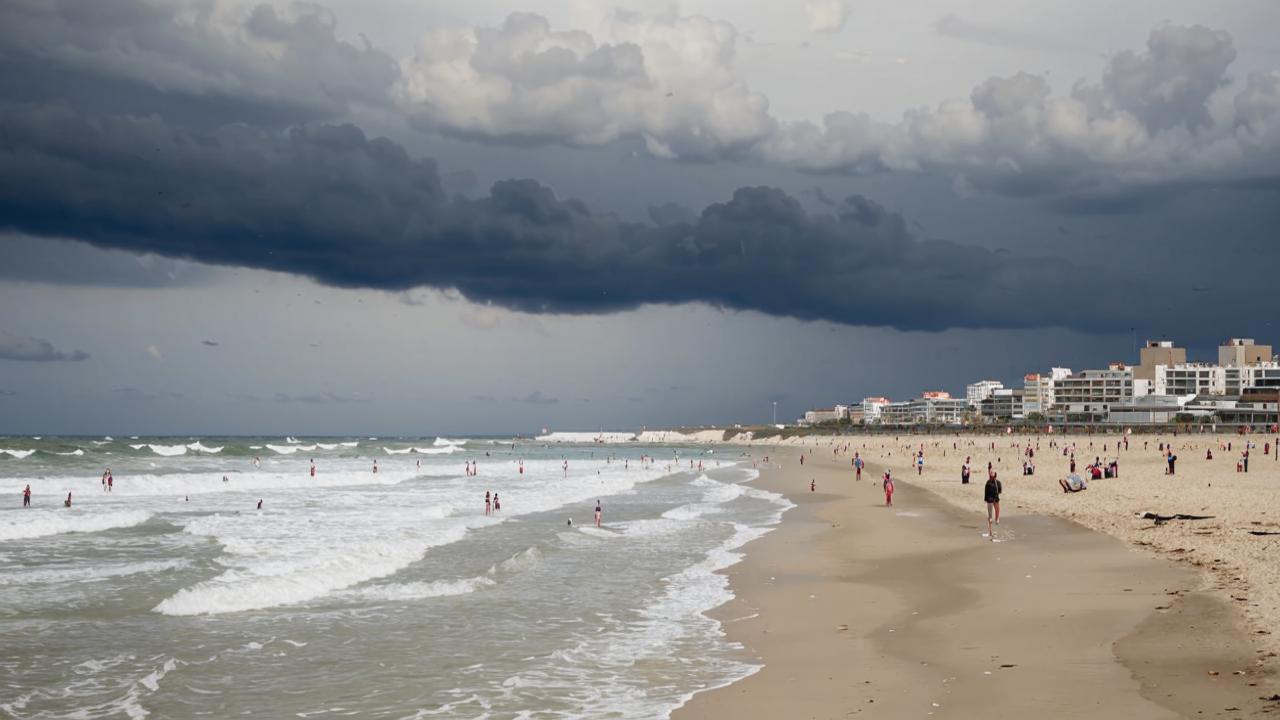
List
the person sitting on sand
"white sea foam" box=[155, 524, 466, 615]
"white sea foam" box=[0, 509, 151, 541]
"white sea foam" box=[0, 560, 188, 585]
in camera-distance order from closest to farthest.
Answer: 1. "white sea foam" box=[155, 524, 466, 615]
2. "white sea foam" box=[0, 560, 188, 585]
3. "white sea foam" box=[0, 509, 151, 541]
4. the person sitting on sand

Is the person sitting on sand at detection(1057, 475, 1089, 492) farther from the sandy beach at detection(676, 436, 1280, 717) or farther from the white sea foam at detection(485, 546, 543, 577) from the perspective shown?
the white sea foam at detection(485, 546, 543, 577)

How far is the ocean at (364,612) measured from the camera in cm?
1218

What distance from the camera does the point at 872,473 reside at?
233 ft

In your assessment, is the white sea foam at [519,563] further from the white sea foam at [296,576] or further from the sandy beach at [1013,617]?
the sandy beach at [1013,617]

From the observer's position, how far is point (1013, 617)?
50.8ft

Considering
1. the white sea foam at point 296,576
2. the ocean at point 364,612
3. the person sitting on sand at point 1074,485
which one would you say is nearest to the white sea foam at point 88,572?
the ocean at point 364,612

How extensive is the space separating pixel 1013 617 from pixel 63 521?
3388cm

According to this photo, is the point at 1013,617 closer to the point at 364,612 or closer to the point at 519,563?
the point at 364,612

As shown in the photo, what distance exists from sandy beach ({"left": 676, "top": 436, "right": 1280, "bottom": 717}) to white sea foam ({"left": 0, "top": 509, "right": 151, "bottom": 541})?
2412 cm

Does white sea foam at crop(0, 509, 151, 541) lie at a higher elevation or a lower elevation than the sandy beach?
lower

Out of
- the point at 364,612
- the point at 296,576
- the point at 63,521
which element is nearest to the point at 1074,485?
the point at 296,576

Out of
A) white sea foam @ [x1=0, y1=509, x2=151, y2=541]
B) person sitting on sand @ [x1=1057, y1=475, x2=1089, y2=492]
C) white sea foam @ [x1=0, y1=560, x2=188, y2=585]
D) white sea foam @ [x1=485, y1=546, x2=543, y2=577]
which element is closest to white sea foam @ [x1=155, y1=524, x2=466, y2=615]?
white sea foam @ [x1=0, y1=560, x2=188, y2=585]

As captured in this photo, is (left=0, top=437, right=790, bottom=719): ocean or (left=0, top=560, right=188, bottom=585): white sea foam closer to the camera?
(left=0, top=437, right=790, bottom=719): ocean

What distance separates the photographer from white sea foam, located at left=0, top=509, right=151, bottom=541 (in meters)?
31.8
